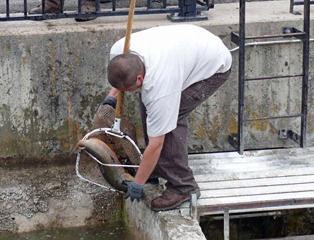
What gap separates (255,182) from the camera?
20.8 feet

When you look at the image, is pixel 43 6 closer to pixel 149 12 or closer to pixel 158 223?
pixel 149 12

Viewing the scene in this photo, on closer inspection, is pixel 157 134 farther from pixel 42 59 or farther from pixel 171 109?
pixel 42 59

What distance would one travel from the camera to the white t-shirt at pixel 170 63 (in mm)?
5445

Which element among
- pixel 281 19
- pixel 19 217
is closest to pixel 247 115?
pixel 281 19

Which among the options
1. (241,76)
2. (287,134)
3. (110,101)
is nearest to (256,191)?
(241,76)

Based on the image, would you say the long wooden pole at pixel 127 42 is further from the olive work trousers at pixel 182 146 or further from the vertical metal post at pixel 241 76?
the vertical metal post at pixel 241 76

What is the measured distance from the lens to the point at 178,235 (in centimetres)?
564

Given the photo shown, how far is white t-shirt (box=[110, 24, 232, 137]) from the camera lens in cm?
545

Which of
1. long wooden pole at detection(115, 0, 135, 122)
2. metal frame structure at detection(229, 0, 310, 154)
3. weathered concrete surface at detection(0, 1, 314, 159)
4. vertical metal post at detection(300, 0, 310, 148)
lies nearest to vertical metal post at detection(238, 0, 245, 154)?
metal frame structure at detection(229, 0, 310, 154)

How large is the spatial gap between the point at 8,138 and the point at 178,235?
1677mm

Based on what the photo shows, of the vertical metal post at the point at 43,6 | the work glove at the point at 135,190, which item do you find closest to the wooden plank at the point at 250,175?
the work glove at the point at 135,190

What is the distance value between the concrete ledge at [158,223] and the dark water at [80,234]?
6.6 inches

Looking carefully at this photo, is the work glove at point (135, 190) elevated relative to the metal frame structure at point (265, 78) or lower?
lower

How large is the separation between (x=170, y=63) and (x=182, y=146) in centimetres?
64
